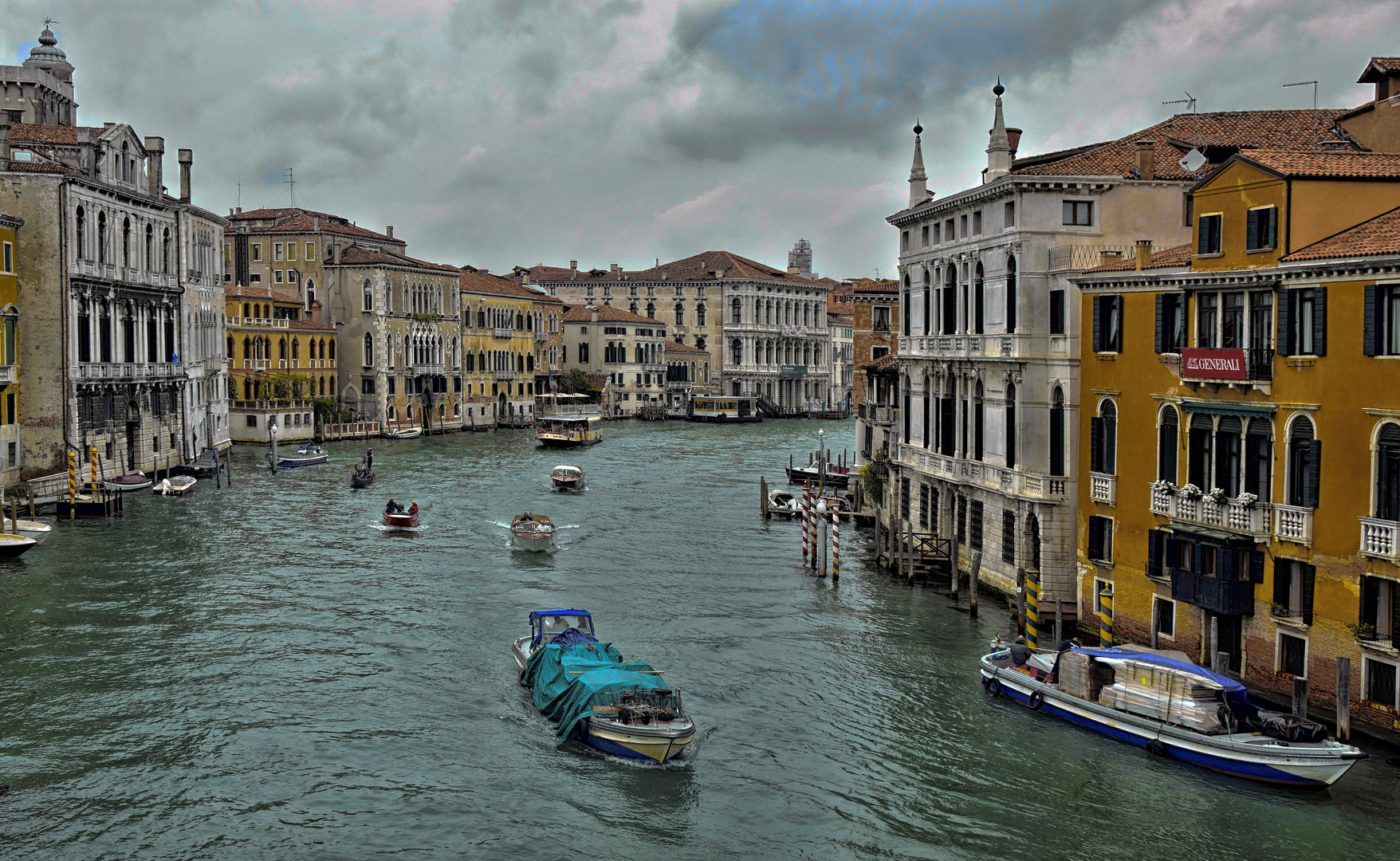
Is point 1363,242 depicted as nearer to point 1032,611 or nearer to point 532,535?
point 1032,611

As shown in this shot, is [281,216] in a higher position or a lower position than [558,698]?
higher

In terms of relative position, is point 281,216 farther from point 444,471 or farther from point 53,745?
point 53,745

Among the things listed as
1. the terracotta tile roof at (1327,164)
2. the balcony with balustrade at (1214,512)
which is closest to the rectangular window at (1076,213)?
the terracotta tile roof at (1327,164)

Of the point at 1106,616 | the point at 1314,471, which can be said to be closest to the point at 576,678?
the point at 1106,616

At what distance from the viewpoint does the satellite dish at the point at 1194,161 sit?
24891 mm

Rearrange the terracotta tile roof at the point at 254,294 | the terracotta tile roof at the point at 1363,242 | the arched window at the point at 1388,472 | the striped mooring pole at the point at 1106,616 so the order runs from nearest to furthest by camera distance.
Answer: the arched window at the point at 1388,472 → the terracotta tile roof at the point at 1363,242 → the striped mooring pole at the point at 1106,616 → the terracotta tile roof at the point at 254,294

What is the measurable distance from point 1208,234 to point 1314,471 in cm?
419

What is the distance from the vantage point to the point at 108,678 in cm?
1998

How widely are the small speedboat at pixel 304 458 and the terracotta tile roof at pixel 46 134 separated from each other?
13.7m

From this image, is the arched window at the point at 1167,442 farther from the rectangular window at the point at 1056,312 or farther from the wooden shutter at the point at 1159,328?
the rectangular window at the point at 1056,312

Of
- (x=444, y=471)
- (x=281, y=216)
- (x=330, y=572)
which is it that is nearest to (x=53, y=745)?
(x=330, y=572)

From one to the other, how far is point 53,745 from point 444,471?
117ft

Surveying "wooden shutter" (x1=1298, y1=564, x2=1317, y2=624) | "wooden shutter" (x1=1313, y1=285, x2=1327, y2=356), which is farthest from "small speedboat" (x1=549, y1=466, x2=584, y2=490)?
"wooden shutter" (x1=1313, y1=285, x2=1327, y2=356)

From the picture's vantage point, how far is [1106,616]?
20.5m
